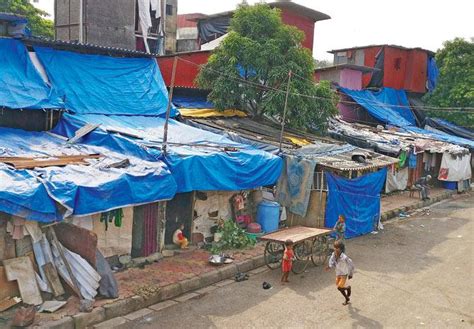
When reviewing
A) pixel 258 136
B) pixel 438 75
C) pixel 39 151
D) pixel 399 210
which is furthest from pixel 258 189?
pixel 438 75

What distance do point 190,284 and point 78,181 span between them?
11.1ft

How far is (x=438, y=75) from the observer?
110 ft

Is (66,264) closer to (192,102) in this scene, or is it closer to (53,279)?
(53,279)

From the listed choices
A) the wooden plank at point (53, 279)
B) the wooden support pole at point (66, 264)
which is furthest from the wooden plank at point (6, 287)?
the wooden support pole at point (66, 264)

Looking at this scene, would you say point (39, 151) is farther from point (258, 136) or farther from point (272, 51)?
point (272, 51)

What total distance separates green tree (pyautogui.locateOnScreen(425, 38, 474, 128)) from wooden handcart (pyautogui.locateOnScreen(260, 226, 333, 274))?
22.0 metres

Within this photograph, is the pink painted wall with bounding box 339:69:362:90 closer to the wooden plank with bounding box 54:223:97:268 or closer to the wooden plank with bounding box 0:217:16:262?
the wooden plank with bounding box 54:223:97:268

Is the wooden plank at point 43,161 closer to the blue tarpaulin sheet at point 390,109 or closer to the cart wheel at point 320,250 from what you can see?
the cart wheel at point 320,250

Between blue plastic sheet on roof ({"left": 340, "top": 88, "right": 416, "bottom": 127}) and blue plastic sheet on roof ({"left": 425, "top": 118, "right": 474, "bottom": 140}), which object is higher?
blue plastic sheet on roof ({"left": 340, "top": 88, "right": 416, "bottom": 127})

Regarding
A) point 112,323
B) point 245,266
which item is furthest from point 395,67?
point 112,323

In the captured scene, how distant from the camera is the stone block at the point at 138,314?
890 centimetres

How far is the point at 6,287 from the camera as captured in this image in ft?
27.9

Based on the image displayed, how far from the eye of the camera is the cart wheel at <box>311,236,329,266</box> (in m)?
13.2

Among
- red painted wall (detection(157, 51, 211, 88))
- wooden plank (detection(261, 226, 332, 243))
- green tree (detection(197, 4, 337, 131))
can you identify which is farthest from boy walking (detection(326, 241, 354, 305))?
red painted wall (detection(157, 51, 211, 88))
